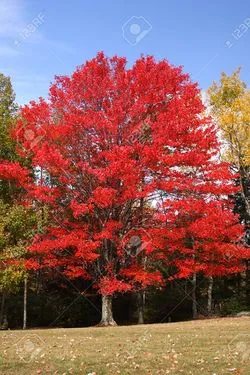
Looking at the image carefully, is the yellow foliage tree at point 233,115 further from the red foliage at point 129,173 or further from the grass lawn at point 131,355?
the grass lawn at point 131,355

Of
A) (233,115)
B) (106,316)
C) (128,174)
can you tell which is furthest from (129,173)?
(233,115)

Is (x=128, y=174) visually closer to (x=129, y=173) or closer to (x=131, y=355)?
(x=129, y=173)

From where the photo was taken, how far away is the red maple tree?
20.8 metres

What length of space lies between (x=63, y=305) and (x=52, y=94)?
44.0 feet

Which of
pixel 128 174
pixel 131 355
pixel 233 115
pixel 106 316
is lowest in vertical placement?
pixel 131 355

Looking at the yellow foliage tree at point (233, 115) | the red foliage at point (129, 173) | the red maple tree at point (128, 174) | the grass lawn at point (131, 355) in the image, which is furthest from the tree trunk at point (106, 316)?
the yellow foliage tree at point (233, 115)

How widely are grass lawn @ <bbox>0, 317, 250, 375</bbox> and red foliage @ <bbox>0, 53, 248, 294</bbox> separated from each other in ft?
25.2

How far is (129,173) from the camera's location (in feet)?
66.2

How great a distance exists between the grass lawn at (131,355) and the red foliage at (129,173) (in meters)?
7.69

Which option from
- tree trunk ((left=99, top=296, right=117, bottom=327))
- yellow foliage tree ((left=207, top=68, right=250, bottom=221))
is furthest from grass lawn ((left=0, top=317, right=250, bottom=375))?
yellow foliage tree ((left=207, top=68, right=250, bottom=221))

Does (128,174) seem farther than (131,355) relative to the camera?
Yes

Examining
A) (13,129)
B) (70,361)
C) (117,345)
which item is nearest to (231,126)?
(13,129)

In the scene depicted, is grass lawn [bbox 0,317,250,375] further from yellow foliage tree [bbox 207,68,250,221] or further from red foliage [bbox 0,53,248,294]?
yellow foliage tree [bbox 207,68,250,221]

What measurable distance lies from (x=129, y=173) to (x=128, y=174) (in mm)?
141
